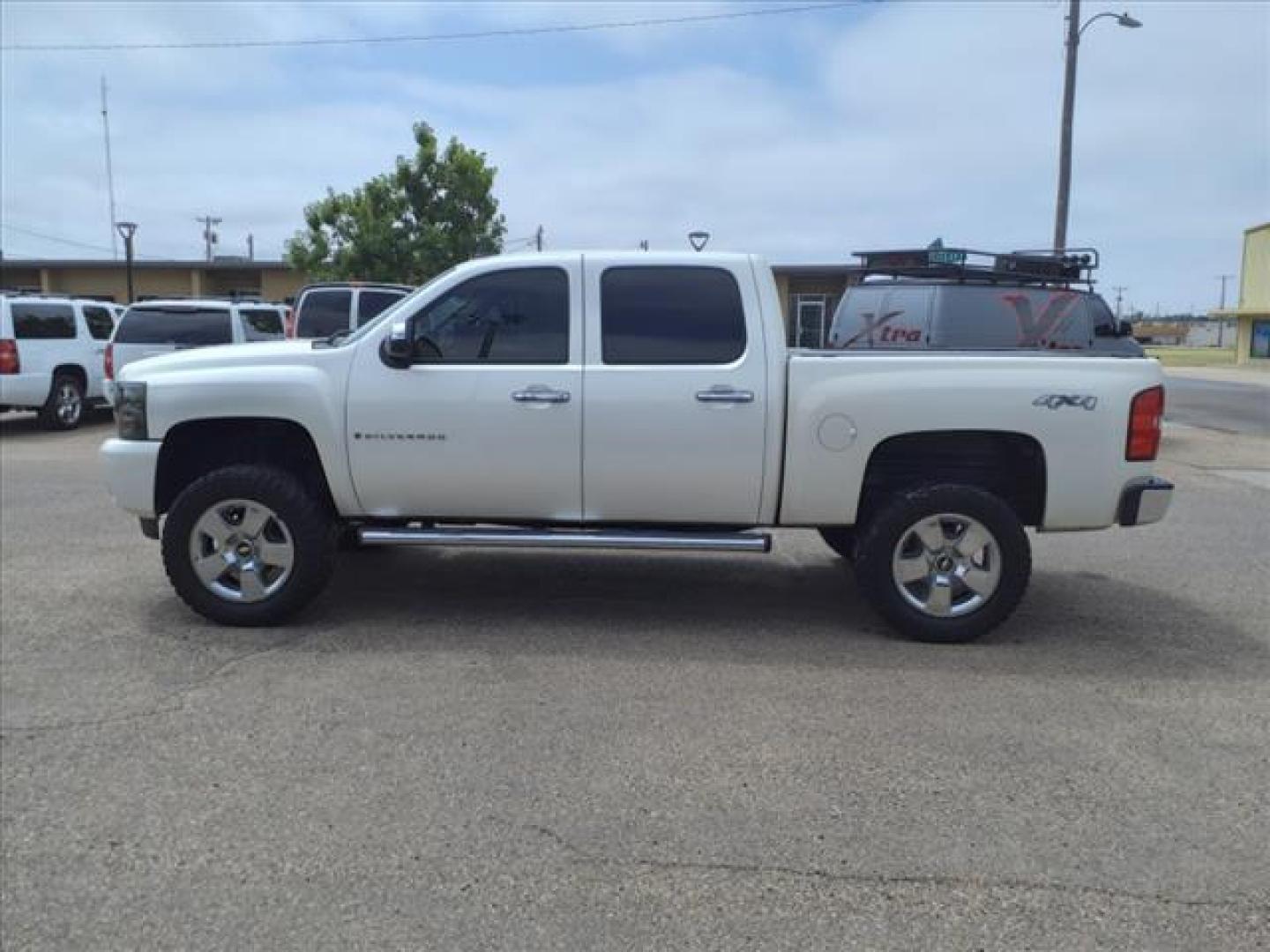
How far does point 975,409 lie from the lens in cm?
519

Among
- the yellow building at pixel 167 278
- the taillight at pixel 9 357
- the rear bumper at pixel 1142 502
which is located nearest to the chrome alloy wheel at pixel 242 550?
the rear bumper at pixel 1142 502

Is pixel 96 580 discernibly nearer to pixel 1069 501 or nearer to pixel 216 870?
pixel 216 870

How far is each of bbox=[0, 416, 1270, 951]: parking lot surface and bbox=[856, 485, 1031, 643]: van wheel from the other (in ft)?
0.57

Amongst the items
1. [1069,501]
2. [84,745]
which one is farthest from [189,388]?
[1069,501]

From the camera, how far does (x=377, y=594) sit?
618cm

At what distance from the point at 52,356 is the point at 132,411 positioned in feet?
37.5

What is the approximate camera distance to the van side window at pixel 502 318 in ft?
17.7

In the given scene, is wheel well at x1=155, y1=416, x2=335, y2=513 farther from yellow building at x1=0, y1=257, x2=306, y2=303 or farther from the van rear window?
yellow building at x1=0, y1=257, x2=306, y2=303

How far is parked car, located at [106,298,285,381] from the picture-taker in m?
14.4

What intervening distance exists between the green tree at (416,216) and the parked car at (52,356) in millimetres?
13013

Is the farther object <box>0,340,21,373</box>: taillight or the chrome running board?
<box>0,340,21,373</box>: taillight

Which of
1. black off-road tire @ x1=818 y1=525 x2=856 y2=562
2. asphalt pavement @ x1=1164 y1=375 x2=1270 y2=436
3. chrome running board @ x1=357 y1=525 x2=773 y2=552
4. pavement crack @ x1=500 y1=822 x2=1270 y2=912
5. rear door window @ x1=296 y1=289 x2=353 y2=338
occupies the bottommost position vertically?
pavement crack @ x1=500 y1=822 x2=1270 y2=912

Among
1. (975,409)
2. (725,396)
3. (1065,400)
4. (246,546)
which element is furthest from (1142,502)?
(246,546)

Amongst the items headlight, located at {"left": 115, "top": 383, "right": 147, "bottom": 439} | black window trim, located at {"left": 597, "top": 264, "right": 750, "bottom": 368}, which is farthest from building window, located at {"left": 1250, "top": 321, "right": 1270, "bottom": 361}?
headlight, located at {"left": 115, "top": 383, "right": 147, "bottom": 439}
